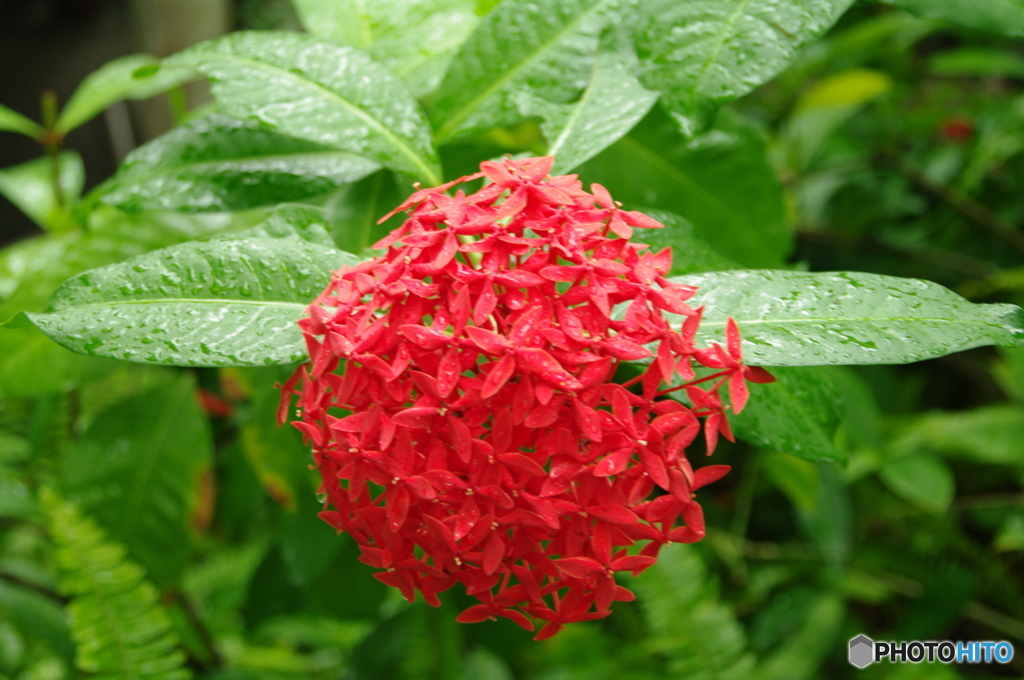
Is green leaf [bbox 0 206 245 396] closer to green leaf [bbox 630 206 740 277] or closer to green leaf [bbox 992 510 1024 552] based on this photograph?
green leaf [bbox 630 206 740 277]

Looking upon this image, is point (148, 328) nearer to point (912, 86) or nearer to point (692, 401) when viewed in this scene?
point (692, 401)

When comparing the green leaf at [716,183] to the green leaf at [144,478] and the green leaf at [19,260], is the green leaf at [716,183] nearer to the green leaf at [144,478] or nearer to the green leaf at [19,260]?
the green leaf at [144,478]

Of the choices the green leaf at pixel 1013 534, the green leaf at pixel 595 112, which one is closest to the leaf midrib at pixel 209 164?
the green leaf at pixel 595 112

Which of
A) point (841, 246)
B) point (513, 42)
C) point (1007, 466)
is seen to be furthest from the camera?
point (1007, 466)

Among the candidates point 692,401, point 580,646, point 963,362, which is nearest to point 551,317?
point 692,401

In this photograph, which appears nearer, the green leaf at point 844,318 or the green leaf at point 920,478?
the green leaf at point 844,318

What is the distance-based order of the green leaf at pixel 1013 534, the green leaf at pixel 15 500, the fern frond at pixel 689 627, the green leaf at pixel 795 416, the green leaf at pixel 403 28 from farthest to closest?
1. the green leaf at pixel 1013 534
2. the fern frond at pixel 689 627
3. the green leaf at pixel 15 500
4. the green leaf at pixel 403 28
5. the green leaf at pixel 795 416
